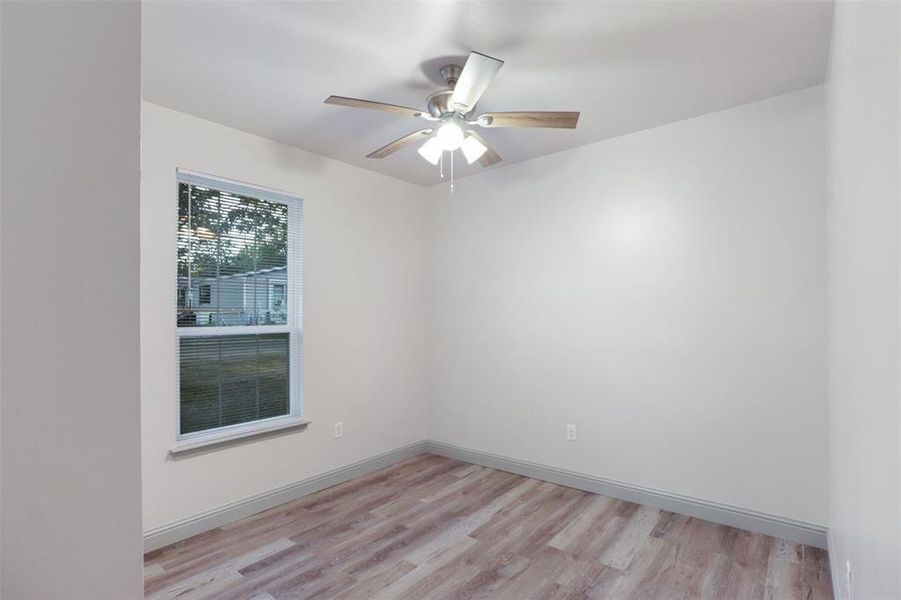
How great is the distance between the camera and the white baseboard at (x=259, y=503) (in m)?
2.70

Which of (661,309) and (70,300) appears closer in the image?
(70,300)

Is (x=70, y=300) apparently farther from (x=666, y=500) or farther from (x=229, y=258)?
(x=666, y=500)

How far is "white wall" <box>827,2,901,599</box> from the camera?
3.03 ft

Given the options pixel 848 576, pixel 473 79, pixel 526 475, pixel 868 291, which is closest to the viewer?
pixel 868 291

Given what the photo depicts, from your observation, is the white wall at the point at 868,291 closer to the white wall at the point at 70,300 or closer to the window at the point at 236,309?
the white wall at the point at 70,300

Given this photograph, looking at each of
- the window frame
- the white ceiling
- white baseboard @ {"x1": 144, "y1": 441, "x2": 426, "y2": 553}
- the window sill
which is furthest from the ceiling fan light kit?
white baseboard @ {"x1": 144, "y1": 441, "x2": 426, "y2": 553}

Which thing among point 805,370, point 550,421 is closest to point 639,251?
point 805,370

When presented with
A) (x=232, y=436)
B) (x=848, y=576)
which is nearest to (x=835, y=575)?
(x=848, y=576)

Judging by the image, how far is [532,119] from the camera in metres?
2.35

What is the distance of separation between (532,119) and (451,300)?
7.48ft

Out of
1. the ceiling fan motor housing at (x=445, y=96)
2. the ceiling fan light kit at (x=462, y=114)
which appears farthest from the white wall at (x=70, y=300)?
the ceiling fan motor housing at (x=445, y=96)

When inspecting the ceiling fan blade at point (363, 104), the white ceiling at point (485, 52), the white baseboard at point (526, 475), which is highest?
the white ceiling at point (485, 52)

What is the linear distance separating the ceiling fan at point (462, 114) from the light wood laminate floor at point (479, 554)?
231 cm

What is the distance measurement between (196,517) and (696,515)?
320 cm
